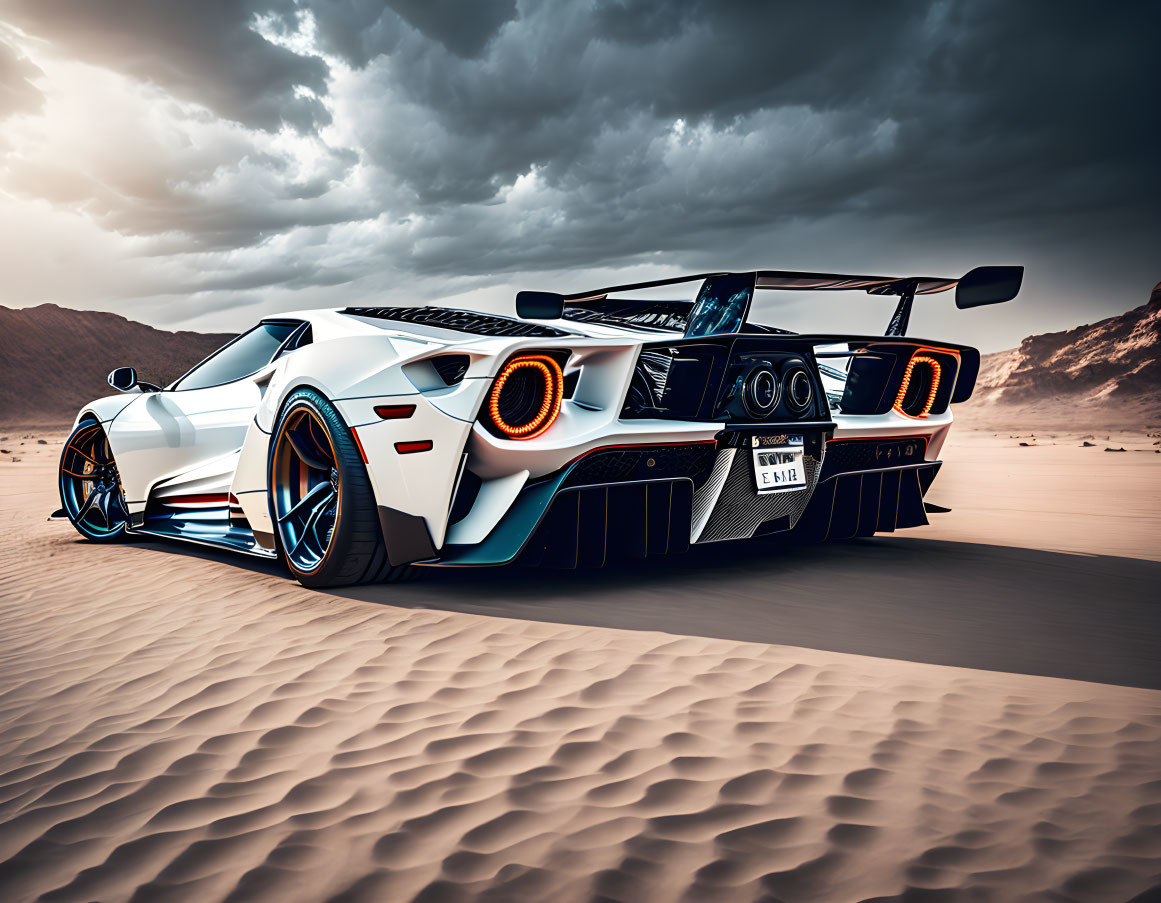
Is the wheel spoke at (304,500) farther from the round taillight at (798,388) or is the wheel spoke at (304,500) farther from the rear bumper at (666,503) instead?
the round taillight at (798,388)

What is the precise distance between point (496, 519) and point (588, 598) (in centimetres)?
64

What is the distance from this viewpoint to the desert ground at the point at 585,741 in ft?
5.36

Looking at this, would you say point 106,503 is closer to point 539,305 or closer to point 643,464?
point 539,305

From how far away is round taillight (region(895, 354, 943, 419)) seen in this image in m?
4.59

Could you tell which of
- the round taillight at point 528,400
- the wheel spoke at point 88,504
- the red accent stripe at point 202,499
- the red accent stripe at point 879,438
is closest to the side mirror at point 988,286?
the red accent stripe at point 879,438

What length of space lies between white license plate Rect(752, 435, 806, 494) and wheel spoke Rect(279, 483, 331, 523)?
1.98 metres

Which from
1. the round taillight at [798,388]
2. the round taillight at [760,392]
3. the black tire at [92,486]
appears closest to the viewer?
the round taillight at [760,392]

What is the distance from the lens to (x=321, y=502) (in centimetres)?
398

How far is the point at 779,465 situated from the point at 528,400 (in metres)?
1.25

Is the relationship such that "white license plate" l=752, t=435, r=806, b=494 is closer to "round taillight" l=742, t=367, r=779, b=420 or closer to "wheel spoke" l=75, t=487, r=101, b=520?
"round taillight" l=742, t=367, r=779, b=420

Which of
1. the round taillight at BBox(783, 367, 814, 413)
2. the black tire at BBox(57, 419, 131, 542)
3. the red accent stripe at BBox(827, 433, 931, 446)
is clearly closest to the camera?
the round taillight at BBox(783, 367, 814, 413)

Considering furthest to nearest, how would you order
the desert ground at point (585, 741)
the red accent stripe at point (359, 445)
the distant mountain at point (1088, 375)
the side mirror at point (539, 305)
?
the distant mountain at point (1088, 375) → the side mirror at point (539, 305) → the red accent stripe at point (359, 445) → the desert ground at point (585, 741)

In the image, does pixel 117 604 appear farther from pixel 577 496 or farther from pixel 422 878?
pixel 422 878

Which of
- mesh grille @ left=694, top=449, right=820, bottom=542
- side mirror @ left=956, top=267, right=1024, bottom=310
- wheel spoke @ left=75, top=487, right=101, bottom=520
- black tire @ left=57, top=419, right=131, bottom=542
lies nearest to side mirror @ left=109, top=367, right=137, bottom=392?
black tire @ left=57, top=419, right=131, bottom=542
